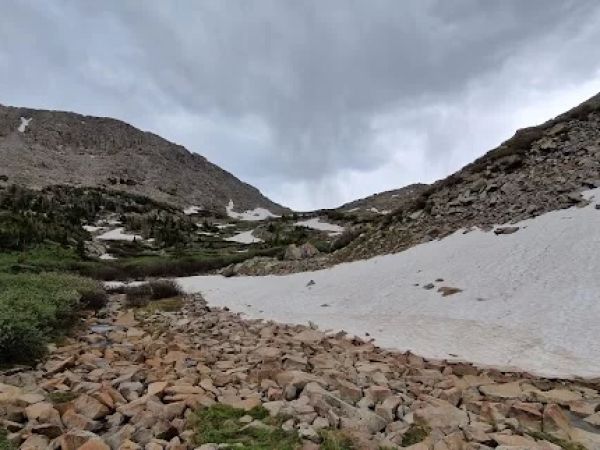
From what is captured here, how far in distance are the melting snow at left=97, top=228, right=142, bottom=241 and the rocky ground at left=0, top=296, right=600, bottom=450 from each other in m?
59.3

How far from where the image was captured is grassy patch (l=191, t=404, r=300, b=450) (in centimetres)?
629

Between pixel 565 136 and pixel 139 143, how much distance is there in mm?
146780

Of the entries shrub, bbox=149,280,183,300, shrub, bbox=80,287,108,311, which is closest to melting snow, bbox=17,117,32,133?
shrub, bbox=149,280,183,300

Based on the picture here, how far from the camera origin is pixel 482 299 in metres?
A: 16.0

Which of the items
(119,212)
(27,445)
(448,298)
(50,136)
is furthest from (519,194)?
(50,136)

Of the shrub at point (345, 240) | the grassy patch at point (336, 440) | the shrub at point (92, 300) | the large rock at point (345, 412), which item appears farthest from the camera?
the shrub at point (345, 240)

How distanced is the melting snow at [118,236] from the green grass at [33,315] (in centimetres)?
4759

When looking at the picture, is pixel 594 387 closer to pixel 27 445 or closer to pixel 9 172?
pixel 27 445

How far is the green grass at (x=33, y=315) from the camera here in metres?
10.3

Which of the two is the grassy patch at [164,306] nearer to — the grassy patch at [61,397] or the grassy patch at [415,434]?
the grassy patch at [61,397]

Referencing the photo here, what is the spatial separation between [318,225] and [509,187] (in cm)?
6387

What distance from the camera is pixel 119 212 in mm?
92312

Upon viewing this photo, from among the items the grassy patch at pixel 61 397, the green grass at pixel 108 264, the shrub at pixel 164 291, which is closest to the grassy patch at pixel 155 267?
the green grass at pixel 108 264

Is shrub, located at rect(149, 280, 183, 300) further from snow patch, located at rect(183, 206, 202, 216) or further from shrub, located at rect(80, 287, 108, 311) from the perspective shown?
snow patch, located at rect(183, 206, 202, 216)
